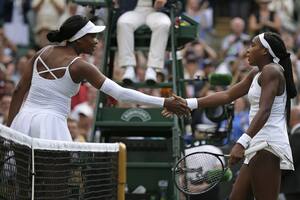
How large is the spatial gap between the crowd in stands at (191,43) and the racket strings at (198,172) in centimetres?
606

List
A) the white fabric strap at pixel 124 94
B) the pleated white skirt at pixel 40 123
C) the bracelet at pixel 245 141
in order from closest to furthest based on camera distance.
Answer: the bracelet at pixel 245 141, the pleated white skirt at pixel 40 123, the white fabric strap at pixel 124 94

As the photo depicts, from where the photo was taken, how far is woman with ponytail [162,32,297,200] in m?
8.20

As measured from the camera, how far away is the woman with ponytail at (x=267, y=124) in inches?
323

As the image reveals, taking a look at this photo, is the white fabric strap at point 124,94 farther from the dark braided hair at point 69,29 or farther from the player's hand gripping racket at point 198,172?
the player's hand gripping racket at point 198,172

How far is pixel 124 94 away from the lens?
28.9 ft

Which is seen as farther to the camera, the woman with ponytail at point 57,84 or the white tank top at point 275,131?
the woman with ponytail at point 57,84

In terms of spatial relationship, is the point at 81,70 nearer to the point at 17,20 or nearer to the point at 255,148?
the point at 255,148

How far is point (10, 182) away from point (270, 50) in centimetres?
260

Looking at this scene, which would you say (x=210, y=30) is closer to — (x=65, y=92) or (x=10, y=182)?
(x=65, y=92)

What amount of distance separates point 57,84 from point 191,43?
10084 mm

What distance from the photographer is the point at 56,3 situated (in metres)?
18.3

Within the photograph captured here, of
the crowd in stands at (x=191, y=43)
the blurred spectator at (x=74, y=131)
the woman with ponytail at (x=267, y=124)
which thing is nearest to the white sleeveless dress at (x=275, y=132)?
the woman with ponytail at (x=267, y=124)

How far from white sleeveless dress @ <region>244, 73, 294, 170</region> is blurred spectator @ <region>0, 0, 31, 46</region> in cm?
1082

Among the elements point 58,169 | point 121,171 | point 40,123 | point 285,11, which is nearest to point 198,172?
point 121,171
